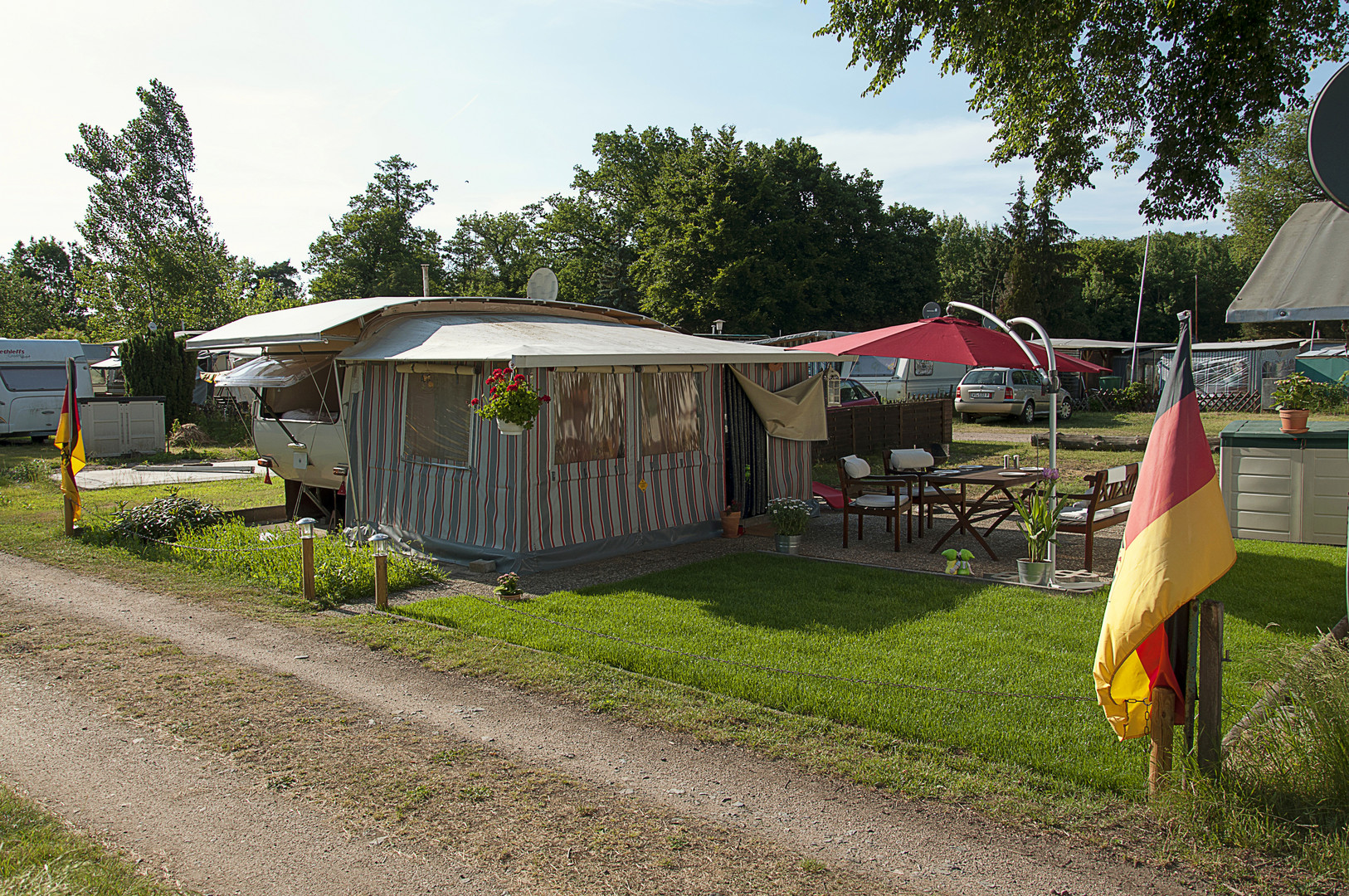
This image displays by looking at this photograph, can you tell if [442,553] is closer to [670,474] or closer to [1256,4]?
[670,474]

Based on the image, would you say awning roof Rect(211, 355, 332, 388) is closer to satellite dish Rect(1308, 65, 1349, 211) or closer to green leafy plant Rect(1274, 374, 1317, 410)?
satellite dish Rect(1308, 65, 1349, 211)

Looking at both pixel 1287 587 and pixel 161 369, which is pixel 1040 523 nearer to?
pixel 1287 587

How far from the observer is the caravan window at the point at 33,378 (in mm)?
20766

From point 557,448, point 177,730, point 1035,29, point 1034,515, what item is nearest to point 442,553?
point 557,448

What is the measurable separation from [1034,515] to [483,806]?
5425mm

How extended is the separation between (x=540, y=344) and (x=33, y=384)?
18952 millimetres

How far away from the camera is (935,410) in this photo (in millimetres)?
19031

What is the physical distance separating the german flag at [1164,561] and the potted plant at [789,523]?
546 centimetres

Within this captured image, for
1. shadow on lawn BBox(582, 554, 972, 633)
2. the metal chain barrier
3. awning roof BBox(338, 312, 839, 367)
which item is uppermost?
awning roof BBox(338, 312, 839, 367)

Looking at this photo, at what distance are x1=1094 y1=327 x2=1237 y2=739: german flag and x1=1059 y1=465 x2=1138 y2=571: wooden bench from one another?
4.25 m

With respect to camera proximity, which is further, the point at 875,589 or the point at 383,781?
the point at 875,589

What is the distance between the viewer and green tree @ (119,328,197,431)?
73.6 ft

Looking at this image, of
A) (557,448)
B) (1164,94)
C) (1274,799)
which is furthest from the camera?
(1164,94)

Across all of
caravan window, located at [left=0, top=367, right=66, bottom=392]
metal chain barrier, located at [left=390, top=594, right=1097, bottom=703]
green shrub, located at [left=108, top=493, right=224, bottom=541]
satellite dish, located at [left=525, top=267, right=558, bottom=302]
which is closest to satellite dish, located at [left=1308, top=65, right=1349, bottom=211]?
metal chain barrier, located at [left=390, top=594, right=1097, bottom=703]
